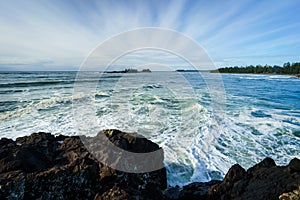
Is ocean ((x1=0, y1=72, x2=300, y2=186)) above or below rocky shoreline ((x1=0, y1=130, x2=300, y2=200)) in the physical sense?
below

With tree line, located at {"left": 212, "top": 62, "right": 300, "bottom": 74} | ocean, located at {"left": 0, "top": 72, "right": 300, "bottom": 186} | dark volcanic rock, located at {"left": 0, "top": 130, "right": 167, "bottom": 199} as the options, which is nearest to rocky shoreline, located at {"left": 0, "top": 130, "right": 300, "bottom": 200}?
dark volcanic rock, located at {"left": 0, "top": 130, "right": 167, "bottom": 199}

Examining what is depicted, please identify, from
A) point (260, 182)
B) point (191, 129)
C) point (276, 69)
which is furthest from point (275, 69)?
point (260, 182)

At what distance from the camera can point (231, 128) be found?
9.09 m

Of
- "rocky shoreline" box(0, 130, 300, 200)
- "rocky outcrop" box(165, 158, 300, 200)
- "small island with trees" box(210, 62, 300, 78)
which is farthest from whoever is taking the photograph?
"small island with trees" box(210, 62, 300, 78)

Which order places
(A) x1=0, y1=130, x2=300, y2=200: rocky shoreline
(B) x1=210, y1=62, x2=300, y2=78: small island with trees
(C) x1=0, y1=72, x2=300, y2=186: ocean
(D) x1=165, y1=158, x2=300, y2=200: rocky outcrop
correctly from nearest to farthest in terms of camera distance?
(D) x1=165, y1=158, x2=300, y2=200: rocky outcrop < (A) x1=0, y1=130, x2=300, y2=200: rocky shoreline < (C) x1=0, y1=72, x2=300, y2=186: ocean < (B) x1=210, y1=62, x2=300, y2=78: small island with trees

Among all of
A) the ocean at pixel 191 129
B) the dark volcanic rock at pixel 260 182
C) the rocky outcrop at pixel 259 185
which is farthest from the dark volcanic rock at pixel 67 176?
the ocean at pixel 191 129

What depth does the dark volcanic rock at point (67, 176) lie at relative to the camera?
308cm

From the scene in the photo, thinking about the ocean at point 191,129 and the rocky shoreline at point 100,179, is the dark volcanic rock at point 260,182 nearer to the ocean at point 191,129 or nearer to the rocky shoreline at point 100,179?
the rocky shoreline at point 100,179

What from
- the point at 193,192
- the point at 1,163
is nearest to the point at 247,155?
the point at 193,192

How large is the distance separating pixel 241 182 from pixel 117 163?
82.0 inches

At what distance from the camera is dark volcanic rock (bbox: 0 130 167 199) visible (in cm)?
308

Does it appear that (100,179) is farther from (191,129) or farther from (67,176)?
(191,129)

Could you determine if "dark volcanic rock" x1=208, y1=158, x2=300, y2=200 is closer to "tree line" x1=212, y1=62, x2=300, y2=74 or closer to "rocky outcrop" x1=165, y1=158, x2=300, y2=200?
"rocky outcrop" x1=165, y1=158, x2=300, y2=200

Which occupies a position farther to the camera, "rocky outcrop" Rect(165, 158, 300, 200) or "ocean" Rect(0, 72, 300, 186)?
"ocean" Rect(0, 72, 300, 186)
